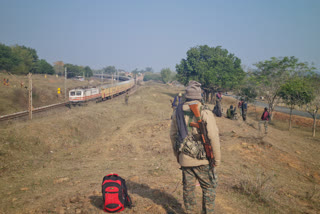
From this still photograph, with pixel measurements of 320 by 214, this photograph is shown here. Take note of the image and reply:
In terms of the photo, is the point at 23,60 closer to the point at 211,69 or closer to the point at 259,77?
the point at 211,69

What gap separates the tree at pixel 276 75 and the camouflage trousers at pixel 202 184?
66.4 ft

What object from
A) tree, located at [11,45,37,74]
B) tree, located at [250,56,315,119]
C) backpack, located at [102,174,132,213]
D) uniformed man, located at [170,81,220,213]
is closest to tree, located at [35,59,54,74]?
tree, located at [11,45,37,74]

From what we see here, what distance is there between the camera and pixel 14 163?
26.6 ft

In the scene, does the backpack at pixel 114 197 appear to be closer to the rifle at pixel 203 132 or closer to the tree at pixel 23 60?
the rifle at pixel 203 132

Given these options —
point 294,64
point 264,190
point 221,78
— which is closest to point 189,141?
point 264,190

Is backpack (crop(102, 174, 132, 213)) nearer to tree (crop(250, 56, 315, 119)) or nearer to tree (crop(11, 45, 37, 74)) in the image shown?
tree (crop(250, 56, 315, 119))

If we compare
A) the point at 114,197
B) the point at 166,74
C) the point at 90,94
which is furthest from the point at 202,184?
the point at 166,74

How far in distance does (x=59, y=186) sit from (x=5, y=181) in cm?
222

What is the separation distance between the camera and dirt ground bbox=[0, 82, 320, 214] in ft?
13.0

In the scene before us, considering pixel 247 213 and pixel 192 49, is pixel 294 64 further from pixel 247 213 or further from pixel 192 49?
pixel 247 213

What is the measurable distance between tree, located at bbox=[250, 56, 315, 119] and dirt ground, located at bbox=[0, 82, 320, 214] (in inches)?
431

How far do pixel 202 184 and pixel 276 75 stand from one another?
77.9 feet

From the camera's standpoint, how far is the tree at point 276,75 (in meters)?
21.2

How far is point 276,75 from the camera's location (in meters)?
22.9
